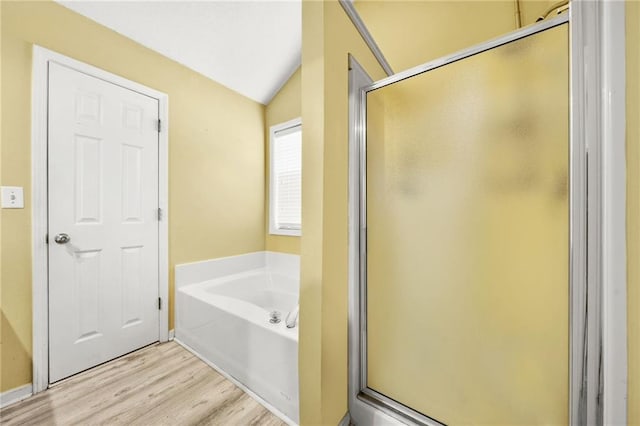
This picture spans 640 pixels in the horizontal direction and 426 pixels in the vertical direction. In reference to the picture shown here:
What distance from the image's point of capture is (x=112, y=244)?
181 cm

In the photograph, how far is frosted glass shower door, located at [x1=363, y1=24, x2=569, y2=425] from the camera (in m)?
0.85

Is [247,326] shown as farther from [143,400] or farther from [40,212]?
[40,212]

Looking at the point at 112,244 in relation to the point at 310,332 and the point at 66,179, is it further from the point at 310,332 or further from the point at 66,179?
the point at 310,332

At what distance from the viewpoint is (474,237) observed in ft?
3.22

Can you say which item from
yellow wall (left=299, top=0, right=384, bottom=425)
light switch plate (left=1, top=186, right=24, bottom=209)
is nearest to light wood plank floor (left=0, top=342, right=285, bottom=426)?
yellow wall (left=299, top=0, right=384, bottom=425)

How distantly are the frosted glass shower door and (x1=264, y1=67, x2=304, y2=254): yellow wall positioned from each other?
5.11 feet

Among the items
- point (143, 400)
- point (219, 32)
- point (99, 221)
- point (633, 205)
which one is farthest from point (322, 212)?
point (219, 32)

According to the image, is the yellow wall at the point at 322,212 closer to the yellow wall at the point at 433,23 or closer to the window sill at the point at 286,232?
the yellow wall at the point at 433,23

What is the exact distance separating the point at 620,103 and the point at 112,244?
8.84ft

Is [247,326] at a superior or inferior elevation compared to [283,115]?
inferior

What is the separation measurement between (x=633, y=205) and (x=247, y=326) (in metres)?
1.71

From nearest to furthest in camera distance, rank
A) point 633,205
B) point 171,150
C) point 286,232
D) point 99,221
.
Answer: point 633,205, point 99,221, point 171,150, point 286,232

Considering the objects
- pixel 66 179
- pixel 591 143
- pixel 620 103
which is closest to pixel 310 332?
pixel 591 143

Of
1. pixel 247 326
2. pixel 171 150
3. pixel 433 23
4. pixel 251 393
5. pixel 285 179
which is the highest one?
pixel 433 23
